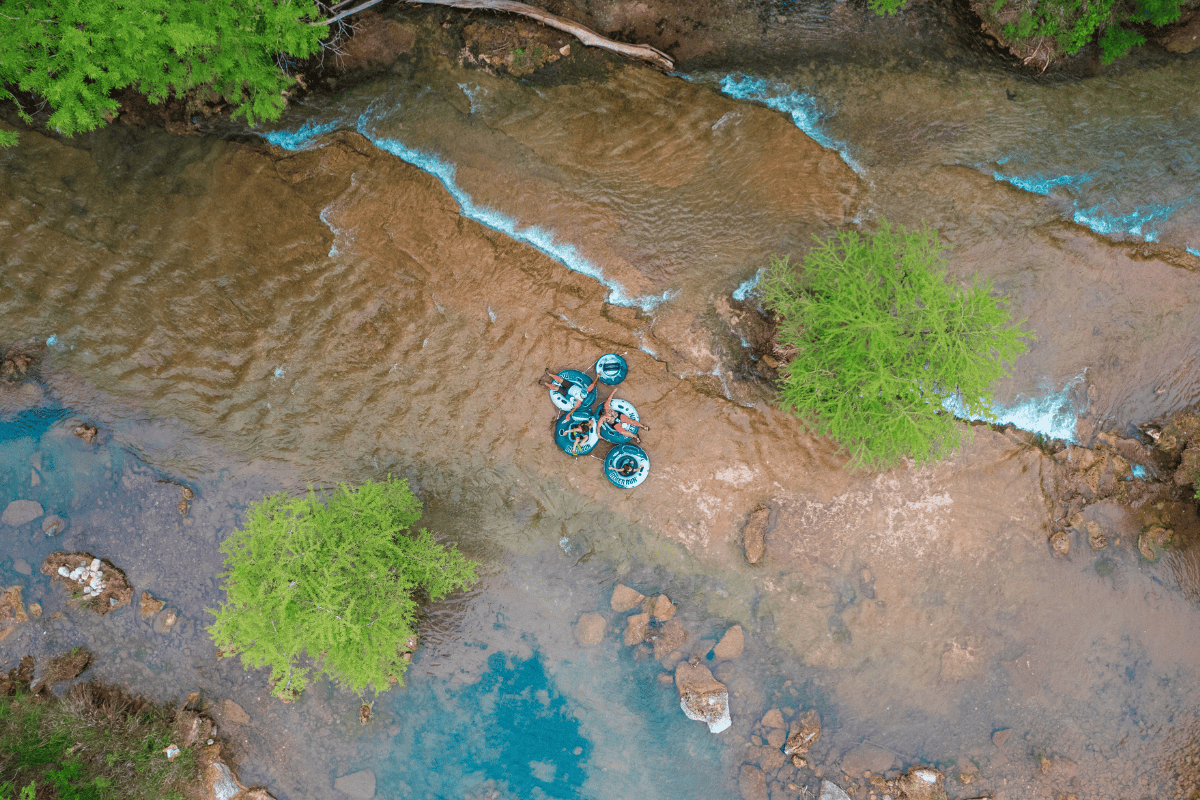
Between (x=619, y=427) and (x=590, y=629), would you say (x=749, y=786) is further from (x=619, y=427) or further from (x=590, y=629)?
(x=619, y=427)

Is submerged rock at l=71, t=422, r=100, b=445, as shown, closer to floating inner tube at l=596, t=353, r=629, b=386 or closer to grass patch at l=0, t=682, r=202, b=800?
grass patch at l=0, t=682, r=202, b=800

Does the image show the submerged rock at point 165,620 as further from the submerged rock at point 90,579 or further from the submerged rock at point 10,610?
the submerged rock at point 10,610

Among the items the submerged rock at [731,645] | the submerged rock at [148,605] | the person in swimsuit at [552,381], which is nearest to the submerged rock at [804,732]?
the submerged rock at [731,645]

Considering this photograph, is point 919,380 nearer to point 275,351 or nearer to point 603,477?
point 603,477

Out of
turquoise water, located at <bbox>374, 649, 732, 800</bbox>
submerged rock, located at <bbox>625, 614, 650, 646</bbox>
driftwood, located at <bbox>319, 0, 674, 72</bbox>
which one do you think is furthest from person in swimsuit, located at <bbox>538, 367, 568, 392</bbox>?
driftwood, located at <bbox>319, 0, 674, 72</bbox>

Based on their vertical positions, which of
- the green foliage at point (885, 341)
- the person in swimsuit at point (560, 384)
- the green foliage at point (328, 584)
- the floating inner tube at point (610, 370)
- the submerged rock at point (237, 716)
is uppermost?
the green foliage at point (885, 341)
